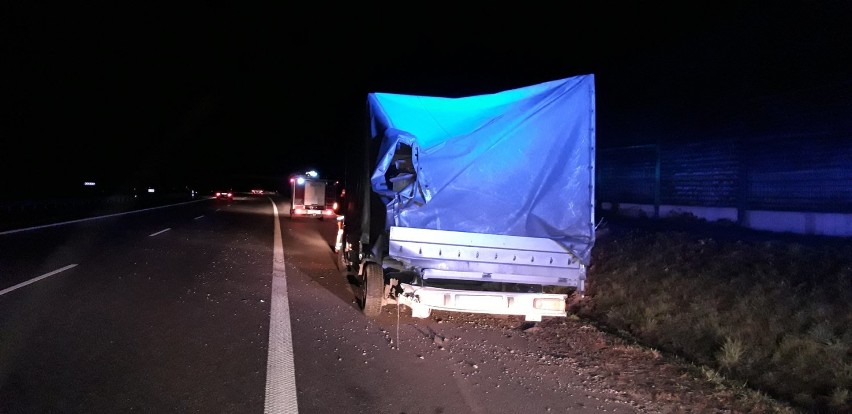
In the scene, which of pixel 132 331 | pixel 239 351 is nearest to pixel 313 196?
pixel 132 331

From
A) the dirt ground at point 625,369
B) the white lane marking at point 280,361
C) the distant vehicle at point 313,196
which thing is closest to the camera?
the white lane marking at point 280,361

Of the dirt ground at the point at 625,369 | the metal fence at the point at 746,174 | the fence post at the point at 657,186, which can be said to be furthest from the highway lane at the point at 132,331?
the metal fence at the point at 746,174

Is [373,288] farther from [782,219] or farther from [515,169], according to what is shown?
[782,219]

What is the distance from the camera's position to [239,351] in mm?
6289

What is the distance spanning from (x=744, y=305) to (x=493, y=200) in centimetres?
354

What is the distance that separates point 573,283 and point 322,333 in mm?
3124

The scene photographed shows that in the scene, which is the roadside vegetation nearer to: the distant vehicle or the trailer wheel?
the trailer wheel

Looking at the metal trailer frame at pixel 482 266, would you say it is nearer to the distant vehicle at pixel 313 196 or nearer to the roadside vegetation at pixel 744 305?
the roadside vegetation at pixel 744 305

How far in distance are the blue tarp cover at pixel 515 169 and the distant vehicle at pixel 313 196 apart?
18.5 meters

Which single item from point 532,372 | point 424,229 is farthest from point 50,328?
point 532,372

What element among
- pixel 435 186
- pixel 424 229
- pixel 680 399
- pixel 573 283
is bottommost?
pixel 680 399

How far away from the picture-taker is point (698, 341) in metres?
7.05

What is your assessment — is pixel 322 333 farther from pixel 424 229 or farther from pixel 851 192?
pixel 851 192

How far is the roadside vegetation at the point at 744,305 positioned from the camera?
228 inches
